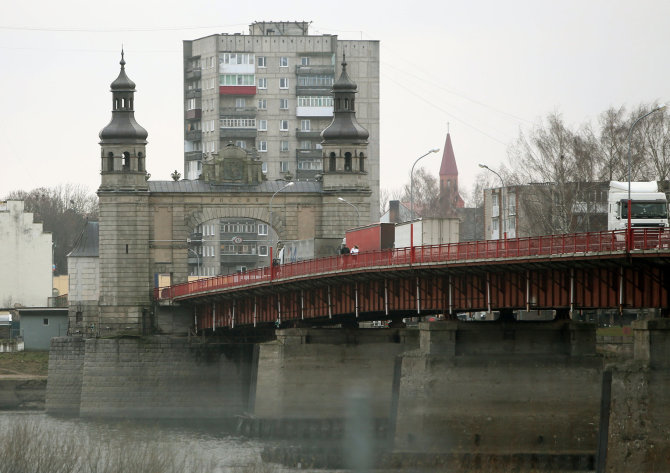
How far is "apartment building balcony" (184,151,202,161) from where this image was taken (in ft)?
607

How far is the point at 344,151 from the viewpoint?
118125 millimetres

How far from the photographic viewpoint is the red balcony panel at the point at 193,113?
184 m

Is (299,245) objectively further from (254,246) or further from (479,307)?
(254,246)

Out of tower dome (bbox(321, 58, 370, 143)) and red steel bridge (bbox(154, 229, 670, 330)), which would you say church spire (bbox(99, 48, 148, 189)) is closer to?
red steel bridge (bbox(154, 229, 670, 330))

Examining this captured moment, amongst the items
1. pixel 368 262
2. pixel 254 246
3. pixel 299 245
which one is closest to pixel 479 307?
pixel 368 262

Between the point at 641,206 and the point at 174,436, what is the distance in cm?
2992

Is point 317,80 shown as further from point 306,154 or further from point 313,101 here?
point 306,154

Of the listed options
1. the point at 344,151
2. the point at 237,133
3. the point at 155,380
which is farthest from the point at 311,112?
the point at 155,380

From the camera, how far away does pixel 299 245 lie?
108 m

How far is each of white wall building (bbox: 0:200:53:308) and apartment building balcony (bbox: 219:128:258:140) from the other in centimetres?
3668

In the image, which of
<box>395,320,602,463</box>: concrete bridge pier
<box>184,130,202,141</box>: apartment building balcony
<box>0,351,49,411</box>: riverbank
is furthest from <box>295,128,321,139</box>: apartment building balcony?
<box>395,320,602,463</box>: concrete bridge pier

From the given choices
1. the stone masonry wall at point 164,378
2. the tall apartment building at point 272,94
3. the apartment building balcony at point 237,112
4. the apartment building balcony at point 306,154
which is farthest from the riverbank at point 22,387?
the apartment building balcony at point 306,154

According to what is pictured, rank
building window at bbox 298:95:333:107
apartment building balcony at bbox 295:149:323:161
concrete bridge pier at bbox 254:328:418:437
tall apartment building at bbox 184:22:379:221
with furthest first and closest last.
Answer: apartment building balcony at bbox 295:149:323:161 → building window at bbox 298:95:333:107 → tall apartment building at bbox 184:22:379:221 → concrete bridge pier at bbox 254:328:418:437

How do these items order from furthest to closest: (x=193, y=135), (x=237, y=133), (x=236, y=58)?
(x=193, y=135)
(x=237, y=133)
(x=236, y=58)
